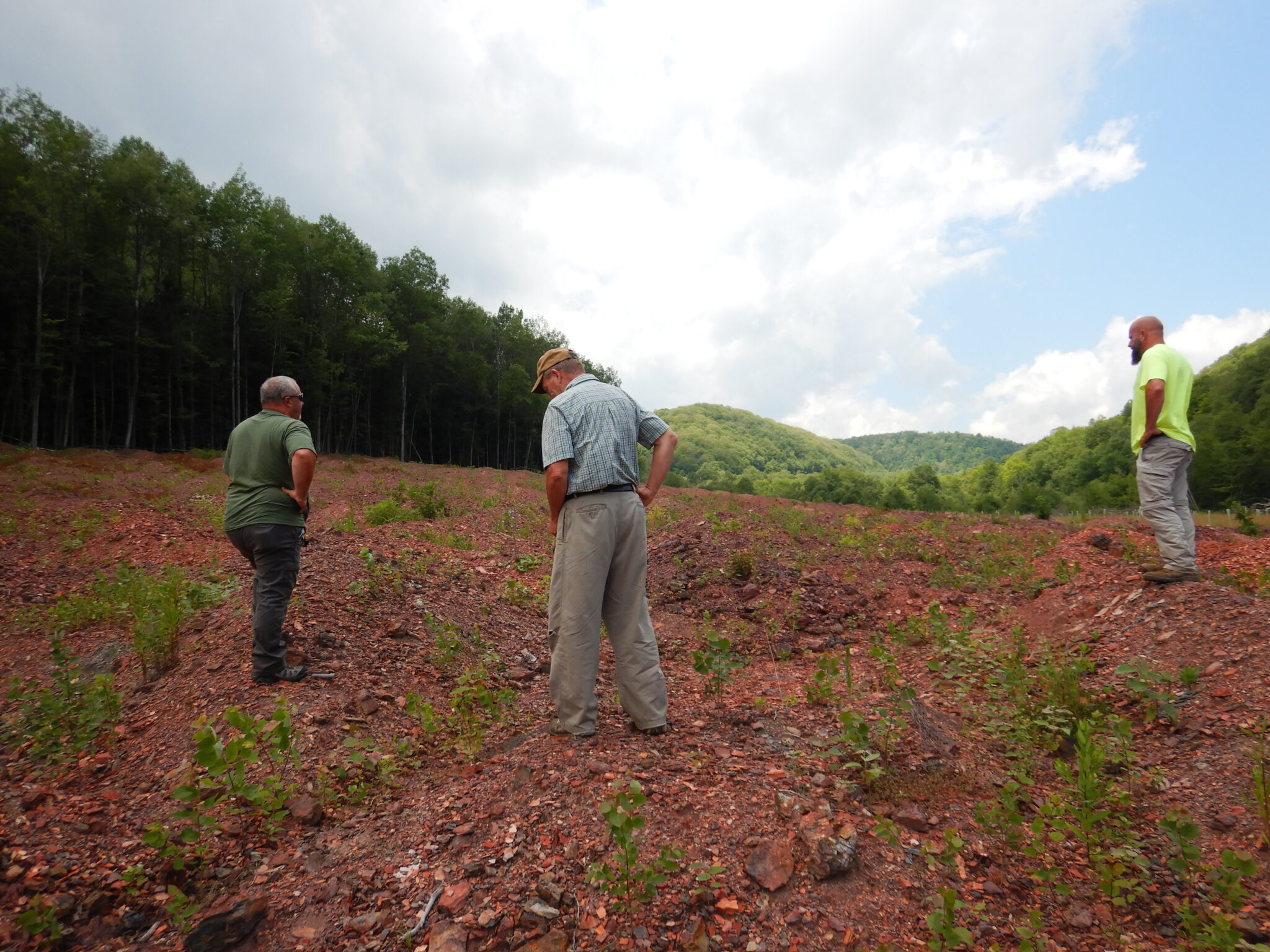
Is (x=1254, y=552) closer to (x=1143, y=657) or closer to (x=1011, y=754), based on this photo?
(x=1143, y=657)

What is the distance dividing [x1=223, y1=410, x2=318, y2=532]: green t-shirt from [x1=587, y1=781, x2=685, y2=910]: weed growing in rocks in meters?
2.86

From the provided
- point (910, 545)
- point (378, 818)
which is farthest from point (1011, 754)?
point (910, 545)

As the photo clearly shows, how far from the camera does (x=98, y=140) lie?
69.8ft

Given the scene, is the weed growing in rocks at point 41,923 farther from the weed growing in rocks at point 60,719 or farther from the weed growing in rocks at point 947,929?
the weed growing in rocks at point 947,929

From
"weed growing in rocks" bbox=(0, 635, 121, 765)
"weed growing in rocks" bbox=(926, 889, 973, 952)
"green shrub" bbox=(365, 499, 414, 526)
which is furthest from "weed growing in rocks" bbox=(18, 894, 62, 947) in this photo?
"green shrub" bbox=(365, 499, 414, 526)

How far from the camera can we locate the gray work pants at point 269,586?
12.0 feet

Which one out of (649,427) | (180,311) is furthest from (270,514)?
(180,311)

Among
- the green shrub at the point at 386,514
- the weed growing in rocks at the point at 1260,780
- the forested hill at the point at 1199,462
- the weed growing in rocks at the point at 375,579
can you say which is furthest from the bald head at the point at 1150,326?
the forested hill at the point at 1199,462

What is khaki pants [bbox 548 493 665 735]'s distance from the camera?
10.1ft

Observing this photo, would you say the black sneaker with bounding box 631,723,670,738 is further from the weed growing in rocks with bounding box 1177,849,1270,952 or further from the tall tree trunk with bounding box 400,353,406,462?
the tall tree trunk with bounding box 400,353,406,462

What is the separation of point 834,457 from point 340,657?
15541 cm

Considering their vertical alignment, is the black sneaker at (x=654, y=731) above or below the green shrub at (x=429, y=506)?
below

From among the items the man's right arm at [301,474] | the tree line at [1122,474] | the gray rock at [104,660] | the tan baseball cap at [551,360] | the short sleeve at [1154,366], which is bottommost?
the gray rock at [104,660]

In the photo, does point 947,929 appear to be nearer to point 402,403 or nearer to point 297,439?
point 297,439
